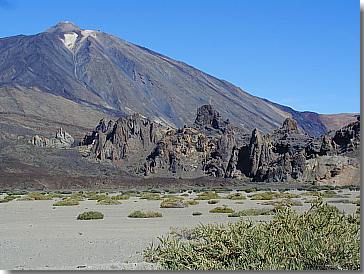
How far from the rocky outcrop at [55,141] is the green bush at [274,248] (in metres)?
A: 133

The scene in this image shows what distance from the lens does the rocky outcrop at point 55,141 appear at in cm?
14154

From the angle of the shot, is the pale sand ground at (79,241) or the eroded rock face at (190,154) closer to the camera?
the pale sand ground at (79,241)

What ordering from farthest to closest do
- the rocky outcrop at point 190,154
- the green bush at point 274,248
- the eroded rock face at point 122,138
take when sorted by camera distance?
the eroded rock face at point 122,138 → the rocky outcrop at point 190,154 → the green bush at point 274,248

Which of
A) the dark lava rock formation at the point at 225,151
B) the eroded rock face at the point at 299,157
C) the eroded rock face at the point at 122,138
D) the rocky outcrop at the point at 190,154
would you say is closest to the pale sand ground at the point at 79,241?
the dark lava rock formation at the point at 225,151

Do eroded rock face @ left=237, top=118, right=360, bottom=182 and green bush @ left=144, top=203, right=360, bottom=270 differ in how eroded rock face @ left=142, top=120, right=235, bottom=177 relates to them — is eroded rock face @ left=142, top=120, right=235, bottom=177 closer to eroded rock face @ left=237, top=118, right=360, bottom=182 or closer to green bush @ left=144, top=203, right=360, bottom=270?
eroded rock face @ left=237, top=118, right=360, bottom=182

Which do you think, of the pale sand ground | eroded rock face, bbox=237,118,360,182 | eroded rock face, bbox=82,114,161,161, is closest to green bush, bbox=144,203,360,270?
the pale sand ground

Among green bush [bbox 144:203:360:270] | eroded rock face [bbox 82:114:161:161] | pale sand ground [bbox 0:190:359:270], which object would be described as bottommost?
pale sand ground [bbox 0:190:359:270]

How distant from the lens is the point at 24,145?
125 m

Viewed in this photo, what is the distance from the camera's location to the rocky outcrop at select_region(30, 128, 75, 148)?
464 feet

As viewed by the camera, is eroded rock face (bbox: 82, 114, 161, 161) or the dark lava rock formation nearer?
the dark lava rock formation

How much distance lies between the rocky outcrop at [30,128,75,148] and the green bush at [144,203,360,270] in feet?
436

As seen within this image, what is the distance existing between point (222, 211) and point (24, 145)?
96.6 m

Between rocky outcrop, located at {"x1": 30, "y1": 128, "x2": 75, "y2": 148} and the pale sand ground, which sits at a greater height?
rocky outcrop, located at {"x1": 30, "y1": 128, "x2": 75, "y2": 148}

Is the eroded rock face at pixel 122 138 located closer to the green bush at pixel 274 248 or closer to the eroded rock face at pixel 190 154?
the eroded rock face at pixel 190 154
